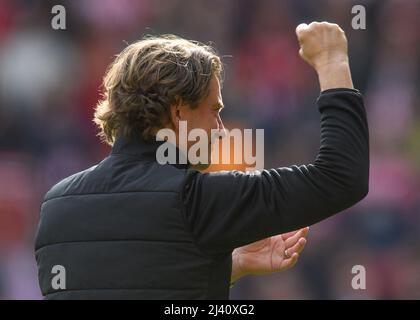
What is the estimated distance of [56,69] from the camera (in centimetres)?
723

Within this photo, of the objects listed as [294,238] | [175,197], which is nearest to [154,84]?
[175,197]

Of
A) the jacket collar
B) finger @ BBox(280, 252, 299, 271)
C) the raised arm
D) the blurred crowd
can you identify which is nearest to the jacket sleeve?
the raised arm

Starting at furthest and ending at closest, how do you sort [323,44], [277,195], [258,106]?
[258,106] → [323,44] → [277,195]

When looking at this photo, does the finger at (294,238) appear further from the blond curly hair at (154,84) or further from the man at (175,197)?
the blond curly hair at (154,84)

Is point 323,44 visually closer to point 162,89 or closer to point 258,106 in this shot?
point 162,89

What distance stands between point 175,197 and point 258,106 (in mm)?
5093

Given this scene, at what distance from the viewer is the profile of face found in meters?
A: 2.43

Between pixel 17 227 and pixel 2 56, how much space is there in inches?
54.2

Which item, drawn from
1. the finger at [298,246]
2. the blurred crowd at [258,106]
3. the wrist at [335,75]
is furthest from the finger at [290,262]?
the blurred crowd at [258,106]

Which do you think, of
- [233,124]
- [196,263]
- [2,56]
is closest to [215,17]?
[233,124]

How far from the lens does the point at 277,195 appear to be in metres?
2.23

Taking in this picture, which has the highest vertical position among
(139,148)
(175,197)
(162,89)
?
(162,89)

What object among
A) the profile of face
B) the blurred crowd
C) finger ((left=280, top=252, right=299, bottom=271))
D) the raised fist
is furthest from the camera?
the blurred crowd

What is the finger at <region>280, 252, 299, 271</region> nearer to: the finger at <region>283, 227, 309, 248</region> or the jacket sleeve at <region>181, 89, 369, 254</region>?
the finger at <region>283, 227, 309, 248</region>
